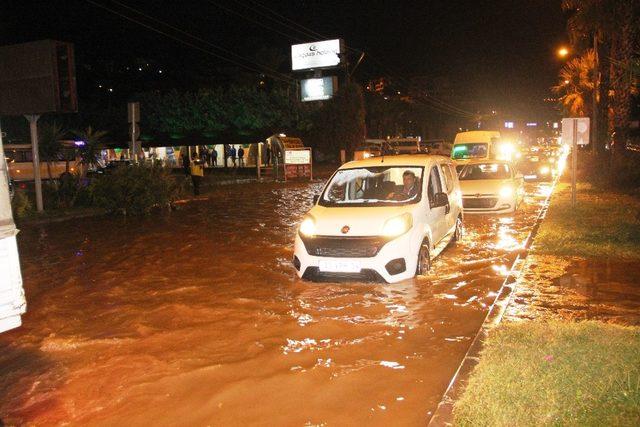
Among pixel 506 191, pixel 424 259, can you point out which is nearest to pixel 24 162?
pixel 506 191

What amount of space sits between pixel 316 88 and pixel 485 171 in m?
39.6

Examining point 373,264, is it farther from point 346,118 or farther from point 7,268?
point 346,118

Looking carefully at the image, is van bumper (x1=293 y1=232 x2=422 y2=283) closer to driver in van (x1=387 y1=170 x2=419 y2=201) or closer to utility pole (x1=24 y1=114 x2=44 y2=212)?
driver in van (x1=387 y1=170 x2=419 y2=201)

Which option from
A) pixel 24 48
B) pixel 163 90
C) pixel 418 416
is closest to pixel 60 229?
pixel 24 48

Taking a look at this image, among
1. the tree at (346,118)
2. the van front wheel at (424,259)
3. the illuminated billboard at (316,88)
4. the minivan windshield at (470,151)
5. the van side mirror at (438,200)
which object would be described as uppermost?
the illuminated billboard at (316,88)

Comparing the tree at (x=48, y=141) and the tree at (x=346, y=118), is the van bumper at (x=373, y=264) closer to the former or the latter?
the tree at (x=48, y=141)

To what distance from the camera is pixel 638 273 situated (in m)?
8.32

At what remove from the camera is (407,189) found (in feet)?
29.4

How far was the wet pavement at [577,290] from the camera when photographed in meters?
6.53

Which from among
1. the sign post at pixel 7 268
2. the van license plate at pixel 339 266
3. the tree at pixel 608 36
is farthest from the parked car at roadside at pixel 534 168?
the sign post at pixel 7 268

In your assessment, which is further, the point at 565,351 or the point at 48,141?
the point at 48,141

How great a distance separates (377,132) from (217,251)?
2175 inches

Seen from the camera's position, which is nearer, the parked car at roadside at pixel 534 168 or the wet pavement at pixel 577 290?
the wet pavement at pixel 577 290

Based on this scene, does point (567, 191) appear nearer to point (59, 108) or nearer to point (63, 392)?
point (59, 108)
